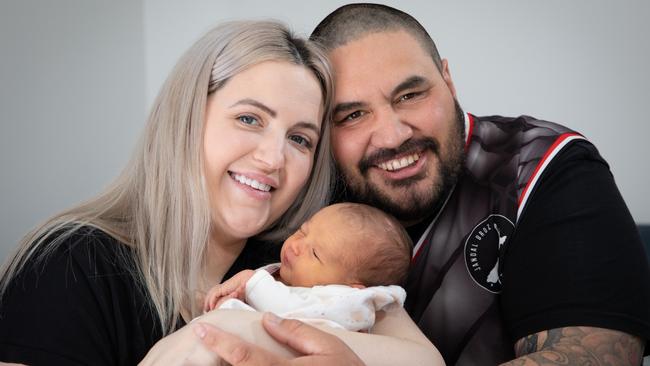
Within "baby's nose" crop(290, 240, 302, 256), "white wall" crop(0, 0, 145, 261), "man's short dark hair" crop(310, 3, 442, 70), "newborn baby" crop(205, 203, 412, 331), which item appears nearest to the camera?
"newborn baby" crop(205, 203, 412, 331)

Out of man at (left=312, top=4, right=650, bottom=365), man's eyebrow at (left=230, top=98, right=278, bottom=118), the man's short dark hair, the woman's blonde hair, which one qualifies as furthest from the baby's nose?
the man's short dark hair

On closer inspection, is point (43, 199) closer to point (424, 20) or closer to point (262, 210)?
point (262, 210)

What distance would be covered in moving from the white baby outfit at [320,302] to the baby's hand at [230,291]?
0.06 ft

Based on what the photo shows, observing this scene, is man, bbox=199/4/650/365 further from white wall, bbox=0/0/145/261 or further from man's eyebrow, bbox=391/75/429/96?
white wall, bbox=0/0/145/261

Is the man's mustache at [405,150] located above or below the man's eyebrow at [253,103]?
below

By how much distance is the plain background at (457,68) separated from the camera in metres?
2.85

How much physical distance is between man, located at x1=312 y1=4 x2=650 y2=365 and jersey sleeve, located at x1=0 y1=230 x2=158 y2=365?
0.82 meters

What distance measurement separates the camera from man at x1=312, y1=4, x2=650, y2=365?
1560mm

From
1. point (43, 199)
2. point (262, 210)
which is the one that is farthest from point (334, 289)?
point (43, 199)

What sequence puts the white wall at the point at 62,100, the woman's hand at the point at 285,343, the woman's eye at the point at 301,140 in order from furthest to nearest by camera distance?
the white wall at the point at 62,100
the woman's eye at the point at 301,140
the woman's hand at the point at 285,343

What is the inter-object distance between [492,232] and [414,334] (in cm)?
52

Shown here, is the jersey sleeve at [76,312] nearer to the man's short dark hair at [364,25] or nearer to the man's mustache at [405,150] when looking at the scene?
the man's mustache at [405,150]

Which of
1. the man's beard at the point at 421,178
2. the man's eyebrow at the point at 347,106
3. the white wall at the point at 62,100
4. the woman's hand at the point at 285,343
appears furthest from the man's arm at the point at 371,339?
the white wall at the point at 62,100

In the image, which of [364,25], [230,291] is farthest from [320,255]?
[364,25]
